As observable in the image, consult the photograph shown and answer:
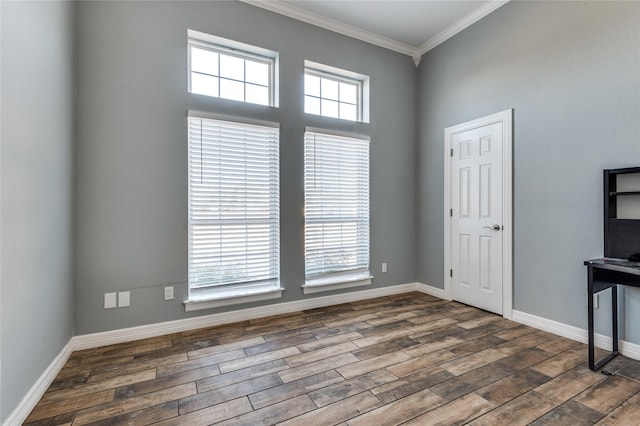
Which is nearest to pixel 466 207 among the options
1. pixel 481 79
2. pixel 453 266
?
pixel 453 266

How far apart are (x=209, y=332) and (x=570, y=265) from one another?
3.30 m

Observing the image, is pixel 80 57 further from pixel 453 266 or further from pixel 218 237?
pixel 453 266

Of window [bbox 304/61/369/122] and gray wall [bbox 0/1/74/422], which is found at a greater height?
window [bbox 304/61/369/122]

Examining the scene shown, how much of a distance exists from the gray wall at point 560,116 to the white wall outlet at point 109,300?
3781 mm

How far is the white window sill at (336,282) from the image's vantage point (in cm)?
346

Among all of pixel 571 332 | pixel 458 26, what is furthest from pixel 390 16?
pixel 571 332

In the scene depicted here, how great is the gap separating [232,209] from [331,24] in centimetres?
243

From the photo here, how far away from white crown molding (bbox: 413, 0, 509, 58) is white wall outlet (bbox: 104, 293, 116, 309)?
4.51m

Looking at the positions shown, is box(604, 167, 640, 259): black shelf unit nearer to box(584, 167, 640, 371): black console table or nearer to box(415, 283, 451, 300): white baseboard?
box(584, 167, 640, 371): black console table

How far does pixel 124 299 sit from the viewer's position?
262 centimetres

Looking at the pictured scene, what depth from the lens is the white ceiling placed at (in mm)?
3225

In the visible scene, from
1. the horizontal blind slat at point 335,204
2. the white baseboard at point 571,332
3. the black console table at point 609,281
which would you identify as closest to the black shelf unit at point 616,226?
the black console table at point 609,281

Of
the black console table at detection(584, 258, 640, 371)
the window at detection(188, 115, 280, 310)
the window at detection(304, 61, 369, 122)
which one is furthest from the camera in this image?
the window at detection(304, 61, 369, 122)

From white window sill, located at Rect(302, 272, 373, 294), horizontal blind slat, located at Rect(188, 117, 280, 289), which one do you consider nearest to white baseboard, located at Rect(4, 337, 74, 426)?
→ horizontal blind slat, located at Rect(188, 117, 280, 289)
